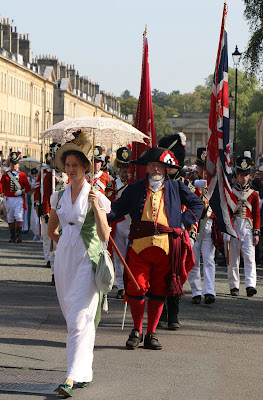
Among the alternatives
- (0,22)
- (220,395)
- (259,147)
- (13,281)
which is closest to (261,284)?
(13,281)

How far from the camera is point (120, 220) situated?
11.5m

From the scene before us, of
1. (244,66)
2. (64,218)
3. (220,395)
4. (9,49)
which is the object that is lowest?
(220,395)

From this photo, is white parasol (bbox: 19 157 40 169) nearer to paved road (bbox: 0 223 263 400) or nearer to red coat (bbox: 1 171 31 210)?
red coat (bbox: 1 171 31 210)

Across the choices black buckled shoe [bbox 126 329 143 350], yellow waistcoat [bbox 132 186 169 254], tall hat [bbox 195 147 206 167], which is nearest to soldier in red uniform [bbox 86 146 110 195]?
tall hat [bbox 195 147 206 167]

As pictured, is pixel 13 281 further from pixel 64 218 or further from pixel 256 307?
pixel 64 218

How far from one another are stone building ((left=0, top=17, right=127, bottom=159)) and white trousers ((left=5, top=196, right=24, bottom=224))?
142ft

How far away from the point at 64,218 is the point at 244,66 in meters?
21.1

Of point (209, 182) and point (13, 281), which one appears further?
point (13, 281)

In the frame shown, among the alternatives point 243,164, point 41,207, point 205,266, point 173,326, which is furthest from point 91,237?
point 41,207

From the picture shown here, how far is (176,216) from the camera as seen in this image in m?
8.06

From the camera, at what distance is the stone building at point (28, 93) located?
7885cm

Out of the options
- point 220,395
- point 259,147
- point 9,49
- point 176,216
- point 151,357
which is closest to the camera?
point 220,395

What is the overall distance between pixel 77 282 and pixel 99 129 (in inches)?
56.5

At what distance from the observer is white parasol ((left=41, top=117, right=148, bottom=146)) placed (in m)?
7.06
